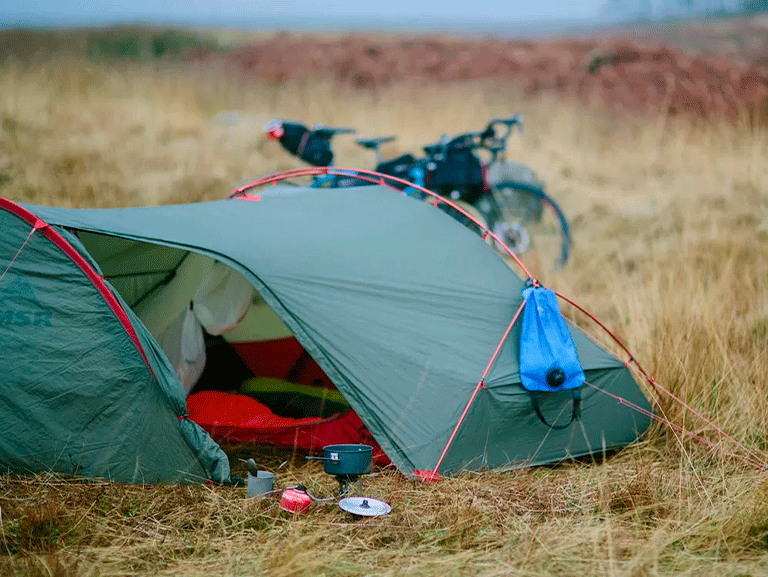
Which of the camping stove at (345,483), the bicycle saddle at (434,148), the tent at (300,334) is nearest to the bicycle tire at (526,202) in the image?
the bicycle saddle at (434,148)

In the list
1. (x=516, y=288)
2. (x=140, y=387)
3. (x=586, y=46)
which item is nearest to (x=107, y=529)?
(x=140, y=387)

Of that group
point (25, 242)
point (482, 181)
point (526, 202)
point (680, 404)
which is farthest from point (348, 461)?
point (526, 202)

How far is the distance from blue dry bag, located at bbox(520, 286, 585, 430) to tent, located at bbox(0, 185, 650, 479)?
4 centimetres

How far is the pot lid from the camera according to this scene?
2.72 meters

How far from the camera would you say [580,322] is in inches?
199

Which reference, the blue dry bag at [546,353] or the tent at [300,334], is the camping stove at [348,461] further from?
the blue dry bag at [546,353]

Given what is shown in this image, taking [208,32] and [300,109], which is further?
[208,32]

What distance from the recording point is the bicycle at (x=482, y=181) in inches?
219

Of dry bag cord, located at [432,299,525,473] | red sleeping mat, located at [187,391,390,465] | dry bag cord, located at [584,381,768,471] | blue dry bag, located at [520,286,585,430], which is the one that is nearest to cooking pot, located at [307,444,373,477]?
dry bag cord, located at [432,299,525,473]

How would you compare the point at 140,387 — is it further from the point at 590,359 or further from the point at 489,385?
the point at 590,359

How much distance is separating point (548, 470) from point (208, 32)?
48.2 feet

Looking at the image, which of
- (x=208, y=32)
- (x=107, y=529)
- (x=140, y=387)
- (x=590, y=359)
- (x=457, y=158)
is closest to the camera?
(x=107, y=529)

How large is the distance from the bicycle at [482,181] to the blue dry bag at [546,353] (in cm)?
174

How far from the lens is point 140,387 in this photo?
3.04 meters
